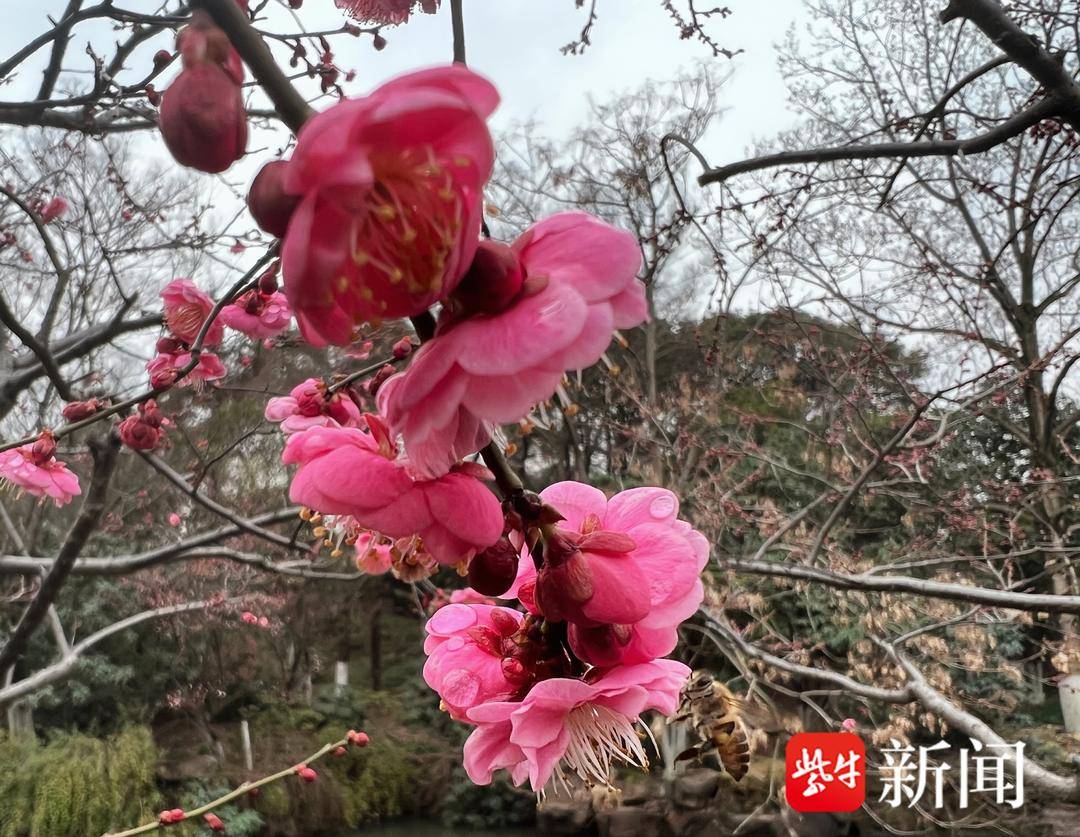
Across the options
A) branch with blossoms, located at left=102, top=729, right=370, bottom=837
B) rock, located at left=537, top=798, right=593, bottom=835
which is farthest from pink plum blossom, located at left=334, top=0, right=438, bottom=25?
rock, located at left=537, top=798, right=593, bottom=835

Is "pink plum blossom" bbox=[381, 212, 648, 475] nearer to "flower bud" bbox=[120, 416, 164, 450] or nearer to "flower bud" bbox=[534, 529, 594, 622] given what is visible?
"flower bud" bbox=[534, 529, 594, 622]

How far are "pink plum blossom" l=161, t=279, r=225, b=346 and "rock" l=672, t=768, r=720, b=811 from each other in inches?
239

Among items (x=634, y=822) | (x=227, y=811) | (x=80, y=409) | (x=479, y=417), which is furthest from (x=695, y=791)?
(x=479, y=417)

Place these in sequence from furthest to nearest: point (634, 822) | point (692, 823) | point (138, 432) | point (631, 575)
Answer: point (634, 822), point (692, 823), point (138, 432), point (631, 575)

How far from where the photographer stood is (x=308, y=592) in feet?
26.8

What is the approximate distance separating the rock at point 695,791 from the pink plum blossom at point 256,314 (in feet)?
19.9

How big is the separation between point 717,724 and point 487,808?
752 cm

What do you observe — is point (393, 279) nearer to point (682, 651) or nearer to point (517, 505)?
Answer: point (517, 505)

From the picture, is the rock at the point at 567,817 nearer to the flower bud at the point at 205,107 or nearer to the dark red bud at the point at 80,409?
the dark red bud at the point at 80,409

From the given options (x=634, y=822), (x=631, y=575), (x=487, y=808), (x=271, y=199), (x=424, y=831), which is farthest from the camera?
(x=487, y=808)

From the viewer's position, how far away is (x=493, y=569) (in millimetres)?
351

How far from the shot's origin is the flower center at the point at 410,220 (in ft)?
0.84

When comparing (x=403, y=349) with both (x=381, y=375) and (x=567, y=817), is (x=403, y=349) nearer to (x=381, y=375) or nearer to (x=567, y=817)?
(x=381, y=375)

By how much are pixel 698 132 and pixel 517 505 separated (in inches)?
228
